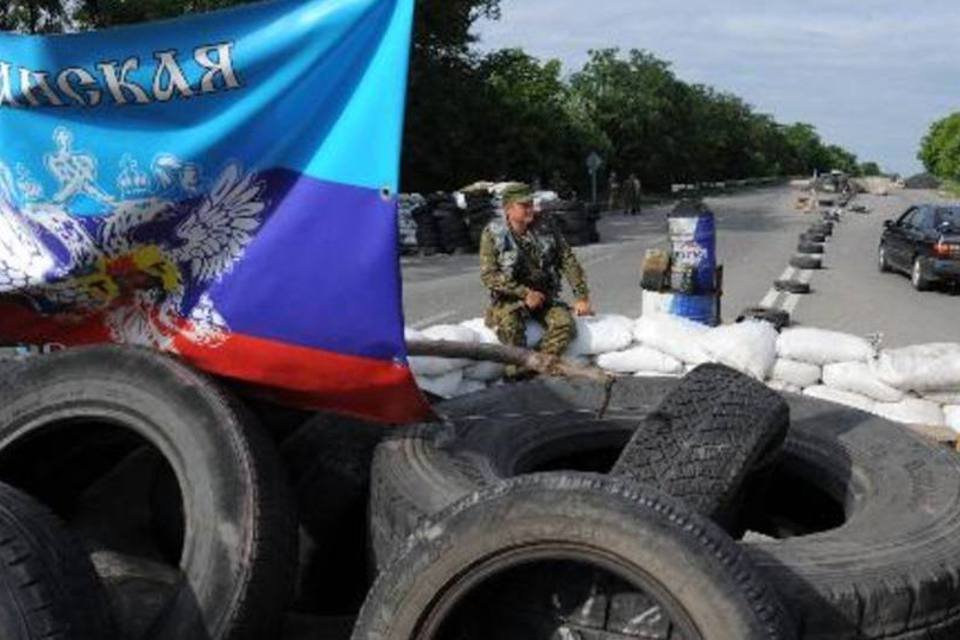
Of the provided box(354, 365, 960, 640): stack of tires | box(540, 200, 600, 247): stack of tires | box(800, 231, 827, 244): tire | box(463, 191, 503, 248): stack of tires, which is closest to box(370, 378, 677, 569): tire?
box(354, 365, 960, 640): stack of tires

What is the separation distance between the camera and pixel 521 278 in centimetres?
711

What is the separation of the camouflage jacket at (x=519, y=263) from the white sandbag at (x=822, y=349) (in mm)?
1421

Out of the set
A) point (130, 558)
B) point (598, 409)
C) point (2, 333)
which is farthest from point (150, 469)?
point (598, 409)

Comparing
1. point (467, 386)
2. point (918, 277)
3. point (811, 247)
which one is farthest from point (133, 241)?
point (811, 247)

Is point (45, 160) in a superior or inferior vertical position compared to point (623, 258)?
superior

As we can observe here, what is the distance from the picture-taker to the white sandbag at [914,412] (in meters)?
6.57

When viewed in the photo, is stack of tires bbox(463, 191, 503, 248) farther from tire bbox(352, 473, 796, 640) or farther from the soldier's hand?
tire bbox(352, 473, 796, 640)

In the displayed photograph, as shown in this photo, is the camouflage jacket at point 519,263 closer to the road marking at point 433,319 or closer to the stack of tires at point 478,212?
the road marking at point 433,319

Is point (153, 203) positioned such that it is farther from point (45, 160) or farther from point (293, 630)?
point (293, 630)

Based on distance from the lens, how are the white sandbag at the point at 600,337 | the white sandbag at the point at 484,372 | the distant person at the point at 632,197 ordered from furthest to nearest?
the distant person at the point at 632,197 → the white sandbag at the point at 600,337 → the white sandbag at the point at 484,372

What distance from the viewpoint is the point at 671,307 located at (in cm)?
989

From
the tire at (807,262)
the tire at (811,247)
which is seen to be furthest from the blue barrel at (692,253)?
the tire at (811,247)

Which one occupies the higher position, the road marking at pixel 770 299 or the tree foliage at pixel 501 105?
the tree foliage at pixel 501 105

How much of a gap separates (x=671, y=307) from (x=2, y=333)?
6477mm
